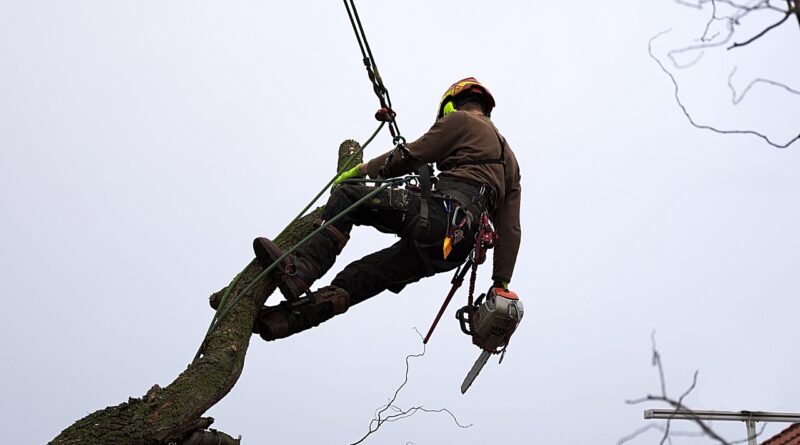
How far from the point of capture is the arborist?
419 centimetres

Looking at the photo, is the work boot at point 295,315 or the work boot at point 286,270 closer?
the work boot at point 286,270

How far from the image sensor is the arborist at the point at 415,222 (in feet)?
13.7

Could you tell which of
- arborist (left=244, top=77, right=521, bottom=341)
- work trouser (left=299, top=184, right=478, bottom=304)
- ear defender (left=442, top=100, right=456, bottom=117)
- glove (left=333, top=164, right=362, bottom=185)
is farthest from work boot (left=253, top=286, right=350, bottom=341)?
ear defender (left=442, top=100, right=456, bottom=117)

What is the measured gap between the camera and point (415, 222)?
4332 mm

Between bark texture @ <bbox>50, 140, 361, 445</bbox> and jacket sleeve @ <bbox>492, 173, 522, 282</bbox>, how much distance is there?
125cm

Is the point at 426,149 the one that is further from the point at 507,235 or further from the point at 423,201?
the point at 507,235

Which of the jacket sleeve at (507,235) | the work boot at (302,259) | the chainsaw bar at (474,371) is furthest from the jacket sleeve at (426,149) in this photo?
the chainsaw bar at (474,371)

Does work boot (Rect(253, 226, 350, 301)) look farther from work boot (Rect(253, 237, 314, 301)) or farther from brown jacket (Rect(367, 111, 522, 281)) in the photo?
brown jacket (Rect(367, 111, 522, 281))

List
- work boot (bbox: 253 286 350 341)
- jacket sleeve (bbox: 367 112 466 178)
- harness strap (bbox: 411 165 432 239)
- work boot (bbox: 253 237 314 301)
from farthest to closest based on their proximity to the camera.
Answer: jacket sleeve (bbox: 367 112 466 178) → harness strap (bbox: 411 165 432 239) → work boot (bbox: 253 286 350 341) → work boot (bbox: 253 237 314 301)

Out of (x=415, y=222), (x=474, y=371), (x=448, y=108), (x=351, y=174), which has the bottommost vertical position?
(x=474, y=371)

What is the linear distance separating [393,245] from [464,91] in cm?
89

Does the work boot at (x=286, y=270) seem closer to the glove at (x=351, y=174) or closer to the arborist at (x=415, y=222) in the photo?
the arborist at (x=415, y=222)

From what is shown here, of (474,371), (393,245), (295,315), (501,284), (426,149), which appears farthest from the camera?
(474,371)

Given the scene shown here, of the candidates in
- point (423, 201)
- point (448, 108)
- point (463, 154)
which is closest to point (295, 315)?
point (423, 201)
